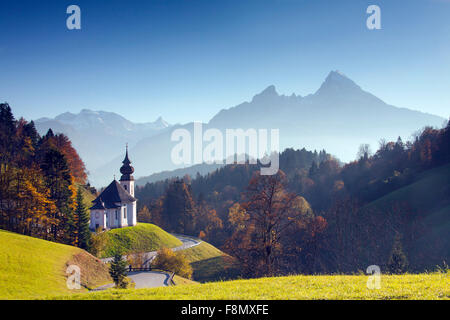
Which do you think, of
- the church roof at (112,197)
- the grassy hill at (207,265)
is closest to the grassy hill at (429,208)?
the grassy hill at (207,265)

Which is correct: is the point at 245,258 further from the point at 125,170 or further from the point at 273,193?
the point at 125,170

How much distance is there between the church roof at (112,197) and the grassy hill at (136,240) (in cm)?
554

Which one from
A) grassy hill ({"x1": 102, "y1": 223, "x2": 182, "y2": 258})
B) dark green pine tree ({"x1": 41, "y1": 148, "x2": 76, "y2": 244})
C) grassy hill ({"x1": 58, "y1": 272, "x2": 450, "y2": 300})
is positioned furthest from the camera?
grassy hill ({"x1": 102, "y1": 223, "x2": 182, "y2": 258})

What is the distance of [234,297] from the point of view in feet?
34.0

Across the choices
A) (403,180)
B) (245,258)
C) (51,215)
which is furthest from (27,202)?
(403,180)

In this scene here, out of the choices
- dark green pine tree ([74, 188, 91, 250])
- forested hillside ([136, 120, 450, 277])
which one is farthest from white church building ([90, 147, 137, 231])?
forested hillside ([136, 120, 450, 277])

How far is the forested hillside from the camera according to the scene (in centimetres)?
2573

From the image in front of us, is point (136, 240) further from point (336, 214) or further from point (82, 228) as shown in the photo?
point (336, 214)

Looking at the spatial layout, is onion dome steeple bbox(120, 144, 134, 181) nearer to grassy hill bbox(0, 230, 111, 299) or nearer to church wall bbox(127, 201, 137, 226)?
church wall bbox(127, 201, 137, 226)

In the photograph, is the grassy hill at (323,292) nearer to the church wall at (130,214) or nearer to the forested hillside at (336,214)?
the forested hillside at (336,214)

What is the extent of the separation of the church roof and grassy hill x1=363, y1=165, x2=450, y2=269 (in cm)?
5645

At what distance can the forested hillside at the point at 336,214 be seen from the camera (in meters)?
25.7

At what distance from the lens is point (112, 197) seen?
66.7m

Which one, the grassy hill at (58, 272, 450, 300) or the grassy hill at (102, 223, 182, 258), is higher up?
the grassy hill at (58, 272, 450, 300)
